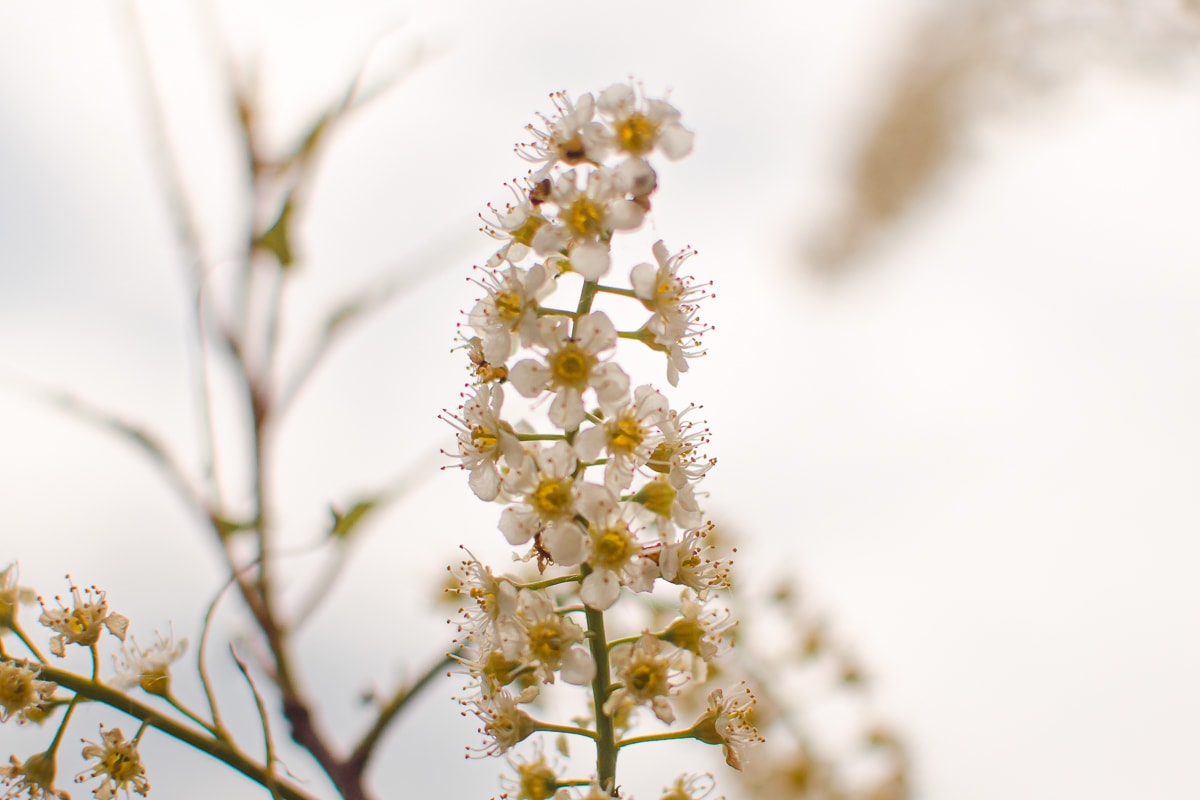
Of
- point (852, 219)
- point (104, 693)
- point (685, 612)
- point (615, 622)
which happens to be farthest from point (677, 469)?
point (852, 219)

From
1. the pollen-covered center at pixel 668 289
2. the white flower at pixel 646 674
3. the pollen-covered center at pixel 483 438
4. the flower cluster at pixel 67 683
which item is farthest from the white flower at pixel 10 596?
the pollen-covered center at pixel 668 289

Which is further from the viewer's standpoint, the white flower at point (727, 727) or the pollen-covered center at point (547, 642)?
the white flower at point (727, 727)

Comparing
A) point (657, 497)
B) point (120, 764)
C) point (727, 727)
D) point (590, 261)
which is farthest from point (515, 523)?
point (120, 764)

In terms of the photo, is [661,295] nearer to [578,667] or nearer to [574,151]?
[574,151]

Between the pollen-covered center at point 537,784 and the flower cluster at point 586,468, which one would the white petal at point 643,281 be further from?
the pollen-covered center at point 537,784

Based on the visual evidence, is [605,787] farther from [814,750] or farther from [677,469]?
[814,750]

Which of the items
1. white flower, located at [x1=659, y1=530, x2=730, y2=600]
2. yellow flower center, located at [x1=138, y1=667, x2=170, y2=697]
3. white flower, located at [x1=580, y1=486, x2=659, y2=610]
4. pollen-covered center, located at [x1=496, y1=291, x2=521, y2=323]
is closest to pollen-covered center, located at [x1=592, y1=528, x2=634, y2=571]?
white flower, located at [x1=580, y1=486, x2=659, y2=610]
